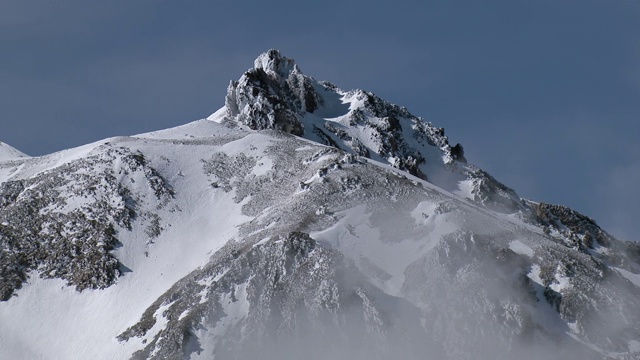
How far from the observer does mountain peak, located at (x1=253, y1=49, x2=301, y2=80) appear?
172 m

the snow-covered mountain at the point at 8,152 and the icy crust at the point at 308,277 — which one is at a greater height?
the snow-covered mountain at the point at 8,152

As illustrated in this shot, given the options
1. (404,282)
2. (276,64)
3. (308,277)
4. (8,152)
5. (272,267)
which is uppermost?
(8,152)

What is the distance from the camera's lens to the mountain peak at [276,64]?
172 meters

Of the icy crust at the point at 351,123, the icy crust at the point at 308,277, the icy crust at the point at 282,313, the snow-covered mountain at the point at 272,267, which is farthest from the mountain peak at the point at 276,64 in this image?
the icy crust at the point at 282,313

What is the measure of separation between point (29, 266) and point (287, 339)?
3323 centimetres

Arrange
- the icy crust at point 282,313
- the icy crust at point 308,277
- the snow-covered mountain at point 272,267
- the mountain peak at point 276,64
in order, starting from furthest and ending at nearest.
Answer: the mountain peak at point 276,64 < the snow-covered mountain at point 272,267 < the icy crust at point 308,277 < the icy crust at point 282,313

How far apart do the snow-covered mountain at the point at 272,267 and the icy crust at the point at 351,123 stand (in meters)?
21.3

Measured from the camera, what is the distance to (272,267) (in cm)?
8844

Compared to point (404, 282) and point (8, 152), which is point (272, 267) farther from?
point (8, 152)

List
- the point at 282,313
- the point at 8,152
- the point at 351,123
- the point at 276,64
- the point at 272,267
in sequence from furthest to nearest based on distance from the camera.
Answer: the point at 276,64 < the point at 351,123 < the point at 8,152 < the point at 272,267 < the point at 282,313

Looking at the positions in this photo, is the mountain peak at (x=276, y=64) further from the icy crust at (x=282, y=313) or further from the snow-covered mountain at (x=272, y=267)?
the icy crust at (x=282, y=313)

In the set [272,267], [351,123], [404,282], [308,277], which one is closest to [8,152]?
[351,123]

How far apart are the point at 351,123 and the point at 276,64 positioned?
2182cm

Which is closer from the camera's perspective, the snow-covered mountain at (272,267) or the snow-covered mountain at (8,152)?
the snow-covered mountain at (272,267)
